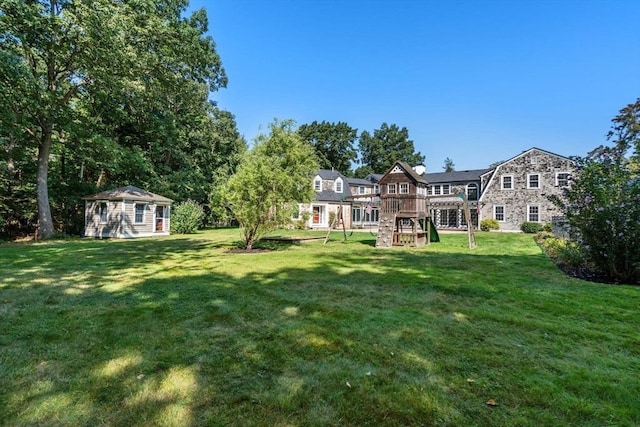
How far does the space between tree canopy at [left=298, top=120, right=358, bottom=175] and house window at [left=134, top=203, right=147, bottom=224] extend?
38364mm

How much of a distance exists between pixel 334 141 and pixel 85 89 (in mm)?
42273

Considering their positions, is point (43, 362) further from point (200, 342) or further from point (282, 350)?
point (282, 350)

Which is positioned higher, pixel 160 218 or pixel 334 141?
pixel 334 141

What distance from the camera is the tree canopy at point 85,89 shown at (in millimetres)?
13922

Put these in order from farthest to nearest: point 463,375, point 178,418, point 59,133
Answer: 1. point 59,133
2. point 463,375
3. point 178,418

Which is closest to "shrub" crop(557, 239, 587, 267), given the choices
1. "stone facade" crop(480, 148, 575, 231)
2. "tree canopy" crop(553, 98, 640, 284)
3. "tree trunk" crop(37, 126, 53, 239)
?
"tree canopy" crop(553, 98, 640, 284)

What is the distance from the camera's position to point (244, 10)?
13.6 meters

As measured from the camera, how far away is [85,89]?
1847cm

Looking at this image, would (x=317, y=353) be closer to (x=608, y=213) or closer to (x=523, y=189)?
(x=608, y=213)

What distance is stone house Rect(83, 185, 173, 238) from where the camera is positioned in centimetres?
1922

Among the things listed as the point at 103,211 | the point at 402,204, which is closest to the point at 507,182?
the point at 402,204

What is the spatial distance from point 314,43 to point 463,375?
718 inches

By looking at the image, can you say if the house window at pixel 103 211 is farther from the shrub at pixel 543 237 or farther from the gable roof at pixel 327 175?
the shrub at pixel 543 237

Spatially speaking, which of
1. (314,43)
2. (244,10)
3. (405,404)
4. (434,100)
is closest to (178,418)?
(405,404)
